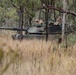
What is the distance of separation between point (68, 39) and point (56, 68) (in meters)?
4.72

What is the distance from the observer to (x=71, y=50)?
26.4 ft

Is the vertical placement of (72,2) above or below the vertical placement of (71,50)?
above

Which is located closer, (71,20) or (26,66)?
(26,66)

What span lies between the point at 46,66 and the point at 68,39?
464cm

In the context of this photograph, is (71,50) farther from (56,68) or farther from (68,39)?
(56,68)

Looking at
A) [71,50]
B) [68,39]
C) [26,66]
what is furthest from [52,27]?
[26,66]

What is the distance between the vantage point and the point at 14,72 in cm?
503

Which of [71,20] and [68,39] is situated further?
[71,20]

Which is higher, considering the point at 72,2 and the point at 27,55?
the point at 72,2

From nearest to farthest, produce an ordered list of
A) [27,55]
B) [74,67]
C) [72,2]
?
[74,67], [27,55], [72,2]

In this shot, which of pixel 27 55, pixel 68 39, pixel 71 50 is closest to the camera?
pixel 27 55

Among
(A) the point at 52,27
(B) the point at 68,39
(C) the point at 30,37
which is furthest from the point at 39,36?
(B) the point at 68,39

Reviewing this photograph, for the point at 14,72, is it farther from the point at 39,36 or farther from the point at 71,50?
the point at 39,36

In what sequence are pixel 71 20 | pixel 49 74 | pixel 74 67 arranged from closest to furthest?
1. pixel 49 74
2. pixel 74 67
3. pixel 71 20
